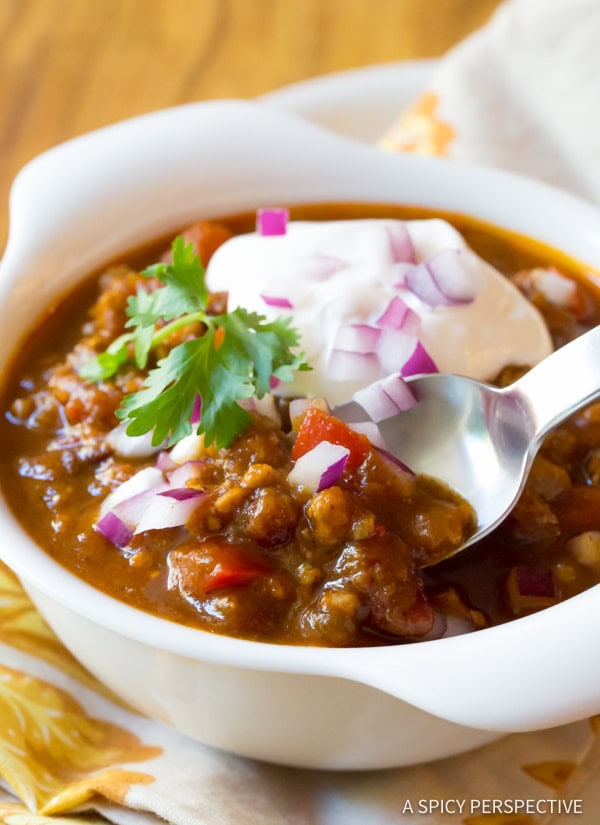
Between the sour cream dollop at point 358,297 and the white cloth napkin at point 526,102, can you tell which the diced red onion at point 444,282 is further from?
the white cloth napkin at point 526,102

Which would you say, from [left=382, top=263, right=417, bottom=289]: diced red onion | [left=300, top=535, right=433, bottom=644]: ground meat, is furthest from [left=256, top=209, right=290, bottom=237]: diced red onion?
[left=300, top=535, right=433, bottom=644]: ground meat

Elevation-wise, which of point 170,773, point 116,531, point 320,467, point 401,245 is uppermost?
point 401,245

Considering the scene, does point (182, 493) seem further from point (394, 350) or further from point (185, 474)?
point (394, 350)

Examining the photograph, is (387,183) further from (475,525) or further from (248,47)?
(248,47)

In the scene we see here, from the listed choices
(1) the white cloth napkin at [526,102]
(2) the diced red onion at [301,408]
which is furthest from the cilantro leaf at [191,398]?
(1) the white cloth napkin at [526,102]

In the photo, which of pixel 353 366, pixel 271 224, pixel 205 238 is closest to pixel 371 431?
pixel 353 366
